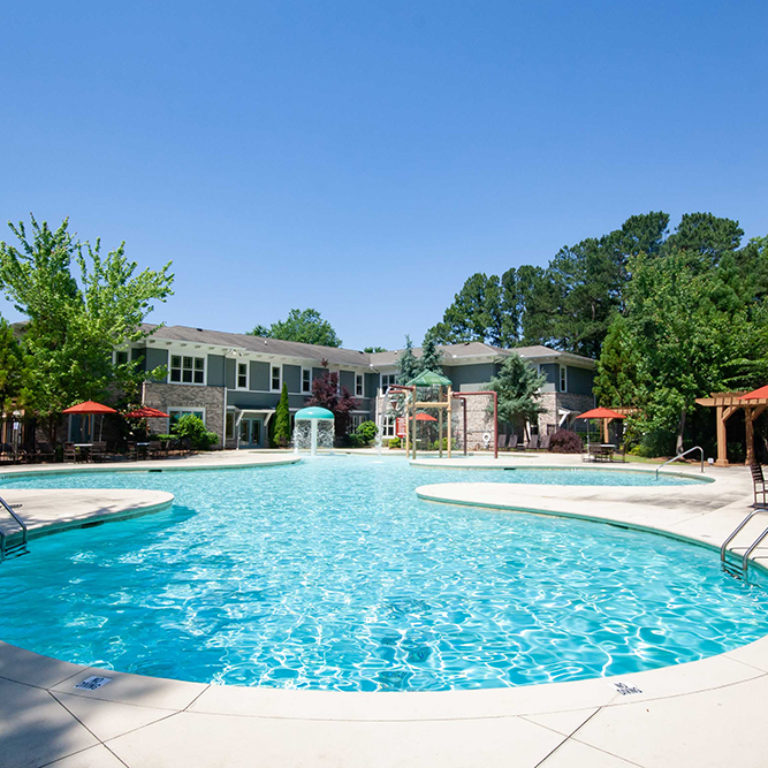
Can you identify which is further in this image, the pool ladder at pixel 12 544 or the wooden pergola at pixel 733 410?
the wooden pergola at pixel 733 410

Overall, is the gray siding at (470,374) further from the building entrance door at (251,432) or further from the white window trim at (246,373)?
the white window trim at (246,373)

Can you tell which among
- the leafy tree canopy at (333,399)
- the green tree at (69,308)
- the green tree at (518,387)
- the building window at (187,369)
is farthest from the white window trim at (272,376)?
the green tree at (518,387)

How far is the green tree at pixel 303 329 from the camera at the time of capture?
2955 inches

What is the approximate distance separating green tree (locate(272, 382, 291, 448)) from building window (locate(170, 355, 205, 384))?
5025 mm

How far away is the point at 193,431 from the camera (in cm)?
2888

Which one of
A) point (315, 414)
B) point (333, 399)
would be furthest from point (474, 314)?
point (315, 414)

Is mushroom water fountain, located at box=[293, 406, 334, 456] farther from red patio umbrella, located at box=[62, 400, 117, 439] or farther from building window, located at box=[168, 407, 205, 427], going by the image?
red patio umbrella, located at box=[62, 400, 117, 439]

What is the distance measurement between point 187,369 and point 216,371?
1802 mm

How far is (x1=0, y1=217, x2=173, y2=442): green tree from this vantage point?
22047 mm

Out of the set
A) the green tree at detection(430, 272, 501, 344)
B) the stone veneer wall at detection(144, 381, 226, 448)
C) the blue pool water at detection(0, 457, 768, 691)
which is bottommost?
the blue pool water at detection(0, 457, 768, 691)

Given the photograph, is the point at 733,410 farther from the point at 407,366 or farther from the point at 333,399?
the point at 333,399

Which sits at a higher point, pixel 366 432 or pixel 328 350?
pixel 328 350

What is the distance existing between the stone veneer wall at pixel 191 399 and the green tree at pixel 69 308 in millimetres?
4298

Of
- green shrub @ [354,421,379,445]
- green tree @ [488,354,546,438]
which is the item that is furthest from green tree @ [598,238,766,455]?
green shrub @ [354,421,379,445]
